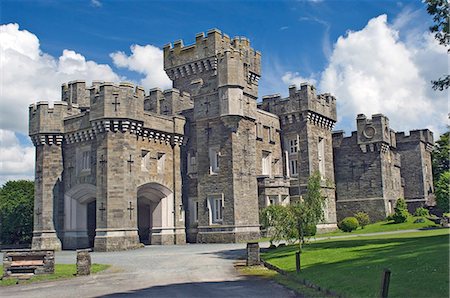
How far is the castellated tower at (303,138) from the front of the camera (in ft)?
144

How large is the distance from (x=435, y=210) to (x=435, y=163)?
9430mm

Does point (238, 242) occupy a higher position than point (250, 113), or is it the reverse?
point (250, 113)

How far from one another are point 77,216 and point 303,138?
20.8 meters

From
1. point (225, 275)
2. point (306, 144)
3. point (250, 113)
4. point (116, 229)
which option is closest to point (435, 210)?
point (306, 144)

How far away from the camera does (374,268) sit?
15.6m

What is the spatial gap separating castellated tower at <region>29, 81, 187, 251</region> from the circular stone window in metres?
18.5

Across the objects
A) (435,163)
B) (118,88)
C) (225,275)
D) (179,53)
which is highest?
(179,53)

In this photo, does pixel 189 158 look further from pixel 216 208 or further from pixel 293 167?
pixel 293 167

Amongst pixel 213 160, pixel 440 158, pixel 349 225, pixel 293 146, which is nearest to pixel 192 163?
pixel 213 160

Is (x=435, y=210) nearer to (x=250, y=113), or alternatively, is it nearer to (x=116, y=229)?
(x=250, y=113)

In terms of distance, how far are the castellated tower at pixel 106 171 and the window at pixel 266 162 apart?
751 cm

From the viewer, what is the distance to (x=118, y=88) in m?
36.0

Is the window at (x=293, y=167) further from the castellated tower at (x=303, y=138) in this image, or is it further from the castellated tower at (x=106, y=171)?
the castellated tower at (x=106, y=171)

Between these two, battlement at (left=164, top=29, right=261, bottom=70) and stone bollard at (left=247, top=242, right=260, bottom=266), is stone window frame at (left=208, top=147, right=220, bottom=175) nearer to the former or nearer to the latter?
battlement at (left=164, top=29, right=261, bottom=70)
